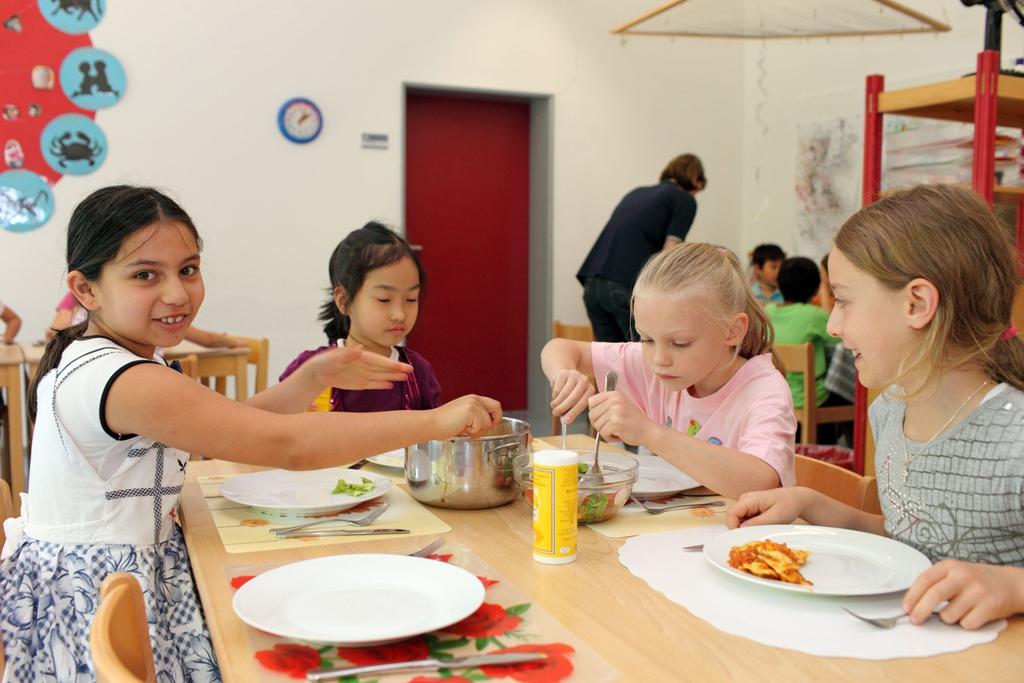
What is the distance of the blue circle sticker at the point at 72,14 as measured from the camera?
178 inches

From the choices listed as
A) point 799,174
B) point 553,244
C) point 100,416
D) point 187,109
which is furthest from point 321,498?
point 799,174

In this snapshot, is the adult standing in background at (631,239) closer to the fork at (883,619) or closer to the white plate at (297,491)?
the white plate at (297,491)

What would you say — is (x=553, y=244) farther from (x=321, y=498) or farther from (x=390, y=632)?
(x=390, y=632)

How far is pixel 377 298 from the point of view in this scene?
7.29ft

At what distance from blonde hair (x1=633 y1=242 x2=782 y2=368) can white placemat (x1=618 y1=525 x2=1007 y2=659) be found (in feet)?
2.09

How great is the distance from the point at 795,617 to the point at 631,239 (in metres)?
3.93

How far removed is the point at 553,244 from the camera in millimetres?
5707

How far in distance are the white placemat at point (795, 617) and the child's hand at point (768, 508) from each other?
151 mm

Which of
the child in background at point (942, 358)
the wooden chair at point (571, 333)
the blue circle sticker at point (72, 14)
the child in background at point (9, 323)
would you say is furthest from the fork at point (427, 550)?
the blue circle sticker at point (72, 14)

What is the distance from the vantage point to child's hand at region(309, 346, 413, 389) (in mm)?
1559

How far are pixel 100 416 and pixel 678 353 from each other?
3.03 ft

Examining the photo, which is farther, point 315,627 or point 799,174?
point 799,174

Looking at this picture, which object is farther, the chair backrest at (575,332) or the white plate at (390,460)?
the chair backrest at (575,332)

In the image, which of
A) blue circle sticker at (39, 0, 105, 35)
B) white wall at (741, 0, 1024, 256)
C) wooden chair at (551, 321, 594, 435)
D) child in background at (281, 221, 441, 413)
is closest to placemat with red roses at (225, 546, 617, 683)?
child in background at (281, 221, 441, 413)
